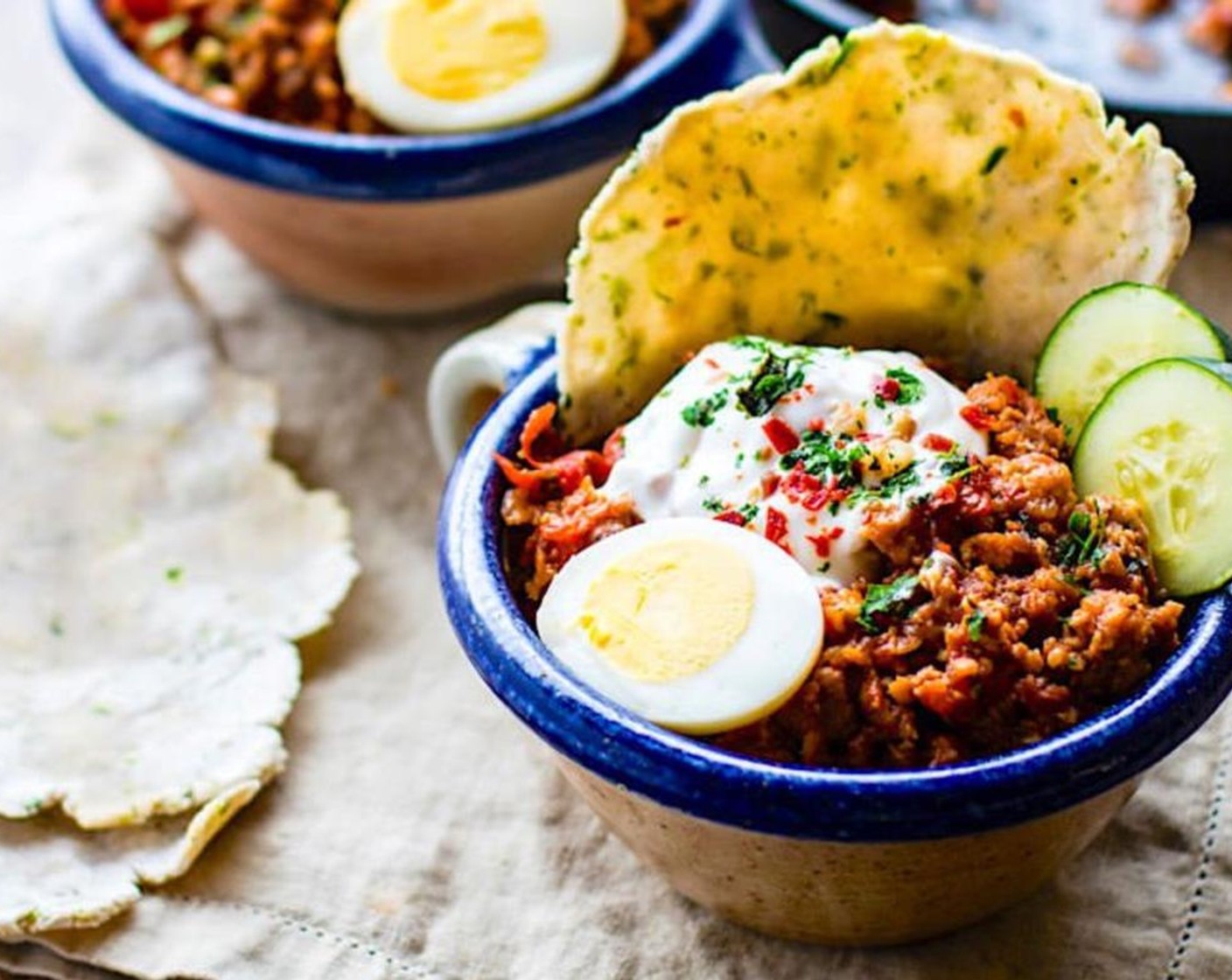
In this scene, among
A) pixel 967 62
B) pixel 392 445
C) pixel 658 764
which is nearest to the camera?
pixel 658 764

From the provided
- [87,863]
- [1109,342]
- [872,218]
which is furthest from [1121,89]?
[87,863]

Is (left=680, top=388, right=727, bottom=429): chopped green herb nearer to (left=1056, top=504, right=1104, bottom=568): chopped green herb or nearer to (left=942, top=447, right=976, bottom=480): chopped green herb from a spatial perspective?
(left=942, top=447, right=976, bottom=480): chopped green herb

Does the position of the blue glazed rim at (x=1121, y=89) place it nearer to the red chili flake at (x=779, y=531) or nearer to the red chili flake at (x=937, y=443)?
the red chili flake at (x=937, y=443)

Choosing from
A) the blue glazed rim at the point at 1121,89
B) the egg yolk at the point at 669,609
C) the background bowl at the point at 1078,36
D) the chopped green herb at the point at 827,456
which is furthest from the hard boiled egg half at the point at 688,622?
the background bowl at the point at 1078,36

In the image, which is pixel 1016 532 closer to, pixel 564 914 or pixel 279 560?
pixel 564 914

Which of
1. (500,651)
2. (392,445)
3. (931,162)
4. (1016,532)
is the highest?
(931,162)

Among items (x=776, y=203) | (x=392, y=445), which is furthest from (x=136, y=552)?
(x=776, y=203)

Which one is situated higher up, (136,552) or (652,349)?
(652,349)

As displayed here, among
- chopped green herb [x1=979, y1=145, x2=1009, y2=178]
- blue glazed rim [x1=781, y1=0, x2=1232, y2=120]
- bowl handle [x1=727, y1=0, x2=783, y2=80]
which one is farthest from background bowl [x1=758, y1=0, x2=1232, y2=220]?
chopped green herb [x1=979, y1=145, x2=1009, y2=178]
